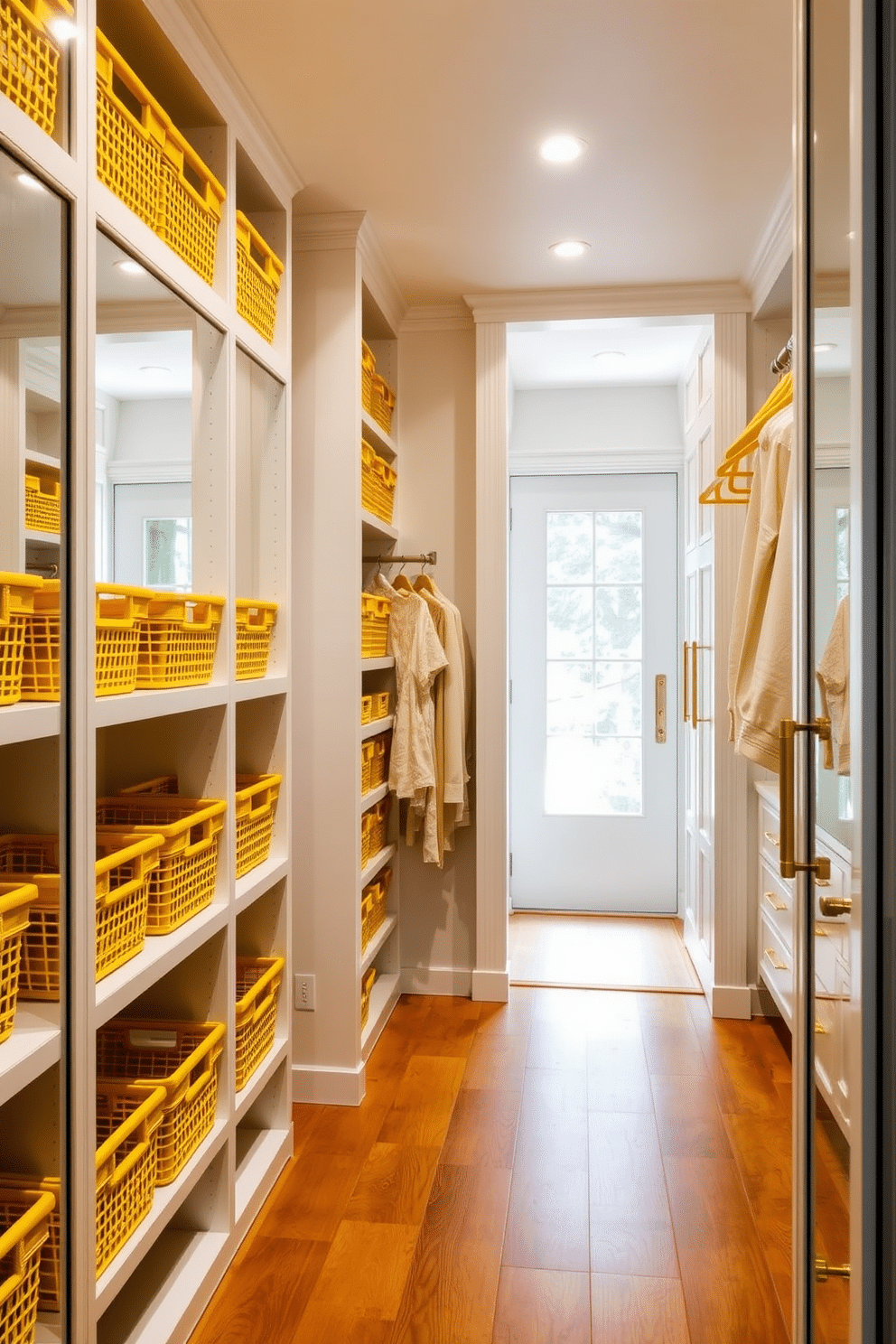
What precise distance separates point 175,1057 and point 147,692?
2.52 ft

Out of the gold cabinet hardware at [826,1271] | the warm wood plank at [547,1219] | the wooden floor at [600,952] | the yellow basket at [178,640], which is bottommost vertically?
the wooden floor at [600,952]

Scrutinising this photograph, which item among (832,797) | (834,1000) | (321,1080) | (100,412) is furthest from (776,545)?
(321,1080)

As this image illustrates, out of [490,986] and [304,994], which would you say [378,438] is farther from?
[490,986]

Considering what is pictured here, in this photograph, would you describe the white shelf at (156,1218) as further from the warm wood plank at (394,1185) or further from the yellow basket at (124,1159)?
the warm wood plank at (394,1185)

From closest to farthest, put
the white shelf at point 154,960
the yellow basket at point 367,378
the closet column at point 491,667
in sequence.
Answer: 1. the white shelf at point 154,960
2. the yellow basket at point 367,378
3. the closet column at point 491,667

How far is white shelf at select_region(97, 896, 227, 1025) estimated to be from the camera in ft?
5.22

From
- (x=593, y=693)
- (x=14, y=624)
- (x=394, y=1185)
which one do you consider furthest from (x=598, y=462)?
(x=14, y=624)

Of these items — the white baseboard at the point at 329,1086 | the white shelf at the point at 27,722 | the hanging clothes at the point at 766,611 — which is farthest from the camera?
the white baseboard at the point at 329,1086

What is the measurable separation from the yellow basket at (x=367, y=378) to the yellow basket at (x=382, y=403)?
0.04 meters

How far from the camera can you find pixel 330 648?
296cm

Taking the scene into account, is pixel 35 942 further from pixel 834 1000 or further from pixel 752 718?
pixel 752 718

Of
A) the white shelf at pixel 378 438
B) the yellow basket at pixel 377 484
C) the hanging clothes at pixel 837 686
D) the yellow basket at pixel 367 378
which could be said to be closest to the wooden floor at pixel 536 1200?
the hanging clothes at pixel 837 686

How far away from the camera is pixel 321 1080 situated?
2.95 m

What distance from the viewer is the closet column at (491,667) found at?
369 cm
